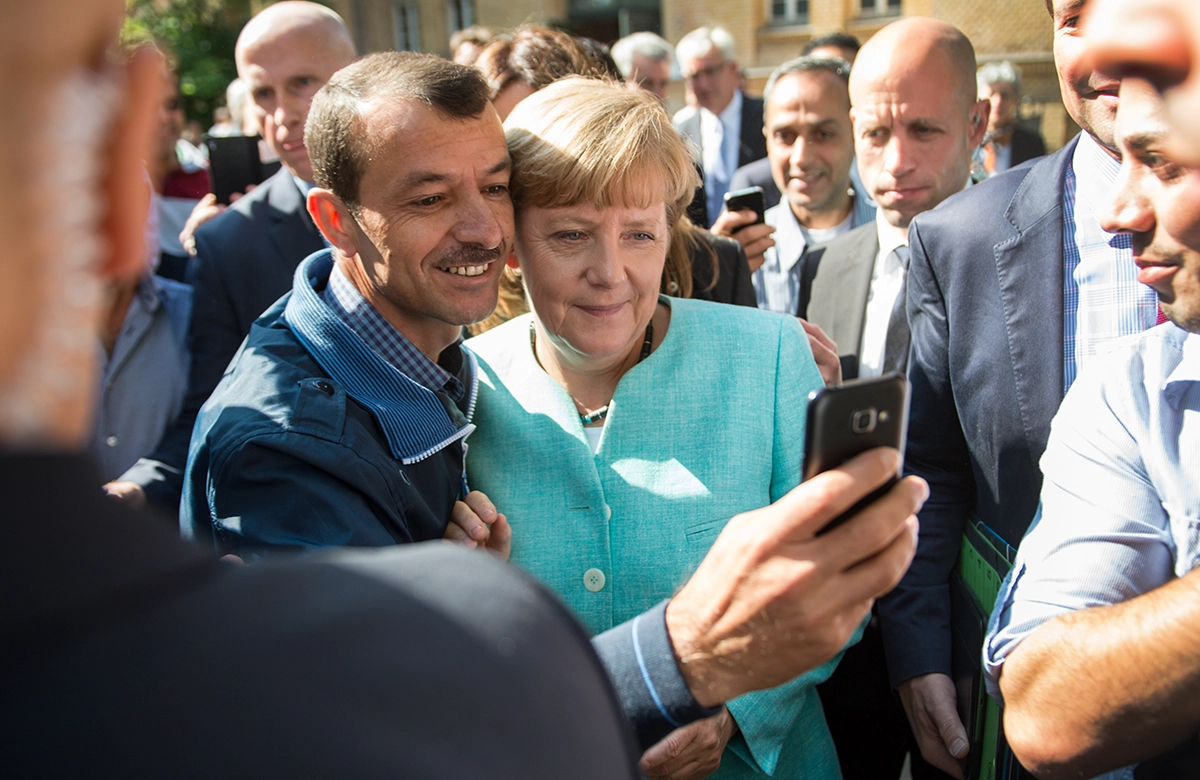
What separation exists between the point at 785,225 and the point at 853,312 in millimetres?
1066

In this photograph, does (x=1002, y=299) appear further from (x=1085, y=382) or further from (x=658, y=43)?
A: (x=658, y=43)

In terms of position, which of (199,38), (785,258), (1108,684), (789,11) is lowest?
(1108,684)

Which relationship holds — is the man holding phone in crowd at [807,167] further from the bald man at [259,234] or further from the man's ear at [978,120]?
the bald man at [259,234]

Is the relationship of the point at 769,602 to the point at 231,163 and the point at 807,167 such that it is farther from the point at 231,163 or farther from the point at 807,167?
the point at 231,163

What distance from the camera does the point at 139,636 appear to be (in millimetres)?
601

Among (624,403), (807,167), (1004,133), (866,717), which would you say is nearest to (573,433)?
(624,403)

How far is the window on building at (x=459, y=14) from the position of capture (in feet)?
71.8

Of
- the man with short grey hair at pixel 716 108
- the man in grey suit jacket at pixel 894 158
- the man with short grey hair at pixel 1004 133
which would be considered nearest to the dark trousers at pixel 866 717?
the man in grey suit jacket at pixel 894 158

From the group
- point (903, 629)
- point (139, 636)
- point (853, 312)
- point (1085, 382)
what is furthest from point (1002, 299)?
point (139, 636)

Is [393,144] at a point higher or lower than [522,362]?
→ higher

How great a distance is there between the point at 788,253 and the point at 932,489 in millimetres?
1993

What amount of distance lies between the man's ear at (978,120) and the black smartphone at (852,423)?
2729 mm

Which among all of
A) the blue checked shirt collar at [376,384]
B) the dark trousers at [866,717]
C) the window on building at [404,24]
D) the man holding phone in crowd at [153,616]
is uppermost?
the window on building at [404,24]

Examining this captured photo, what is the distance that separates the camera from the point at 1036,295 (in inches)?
85.6
